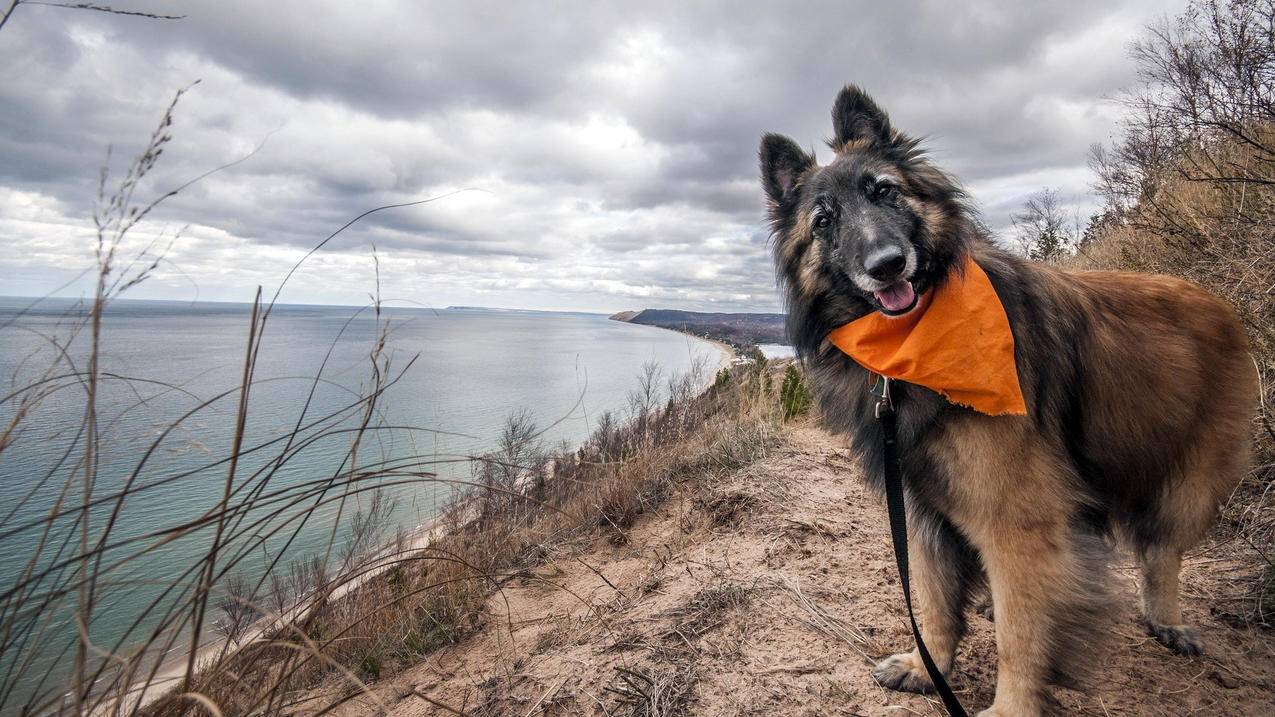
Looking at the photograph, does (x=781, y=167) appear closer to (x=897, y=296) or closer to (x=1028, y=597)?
(x=897, y=296)

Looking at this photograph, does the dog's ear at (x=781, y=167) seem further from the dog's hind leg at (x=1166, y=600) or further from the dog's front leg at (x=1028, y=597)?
the dog's hind leg at (x=1166, y=600)

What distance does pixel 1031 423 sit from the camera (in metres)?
2.26

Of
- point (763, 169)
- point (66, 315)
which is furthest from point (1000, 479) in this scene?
point (66, 315)

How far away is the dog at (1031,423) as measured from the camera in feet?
7.22

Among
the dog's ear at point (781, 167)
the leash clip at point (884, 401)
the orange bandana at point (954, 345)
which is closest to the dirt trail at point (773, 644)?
the orange bandana at point (954, 345)

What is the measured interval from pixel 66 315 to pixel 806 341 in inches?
119

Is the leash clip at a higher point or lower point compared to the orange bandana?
lower

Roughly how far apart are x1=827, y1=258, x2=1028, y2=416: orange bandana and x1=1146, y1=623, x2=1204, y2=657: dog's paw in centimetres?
174

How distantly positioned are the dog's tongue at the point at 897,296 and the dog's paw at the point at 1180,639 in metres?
2.19

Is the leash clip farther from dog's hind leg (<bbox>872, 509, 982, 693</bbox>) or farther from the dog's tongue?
dog's hind leg (<bbox>872, 509, 982, 693</bbox>)

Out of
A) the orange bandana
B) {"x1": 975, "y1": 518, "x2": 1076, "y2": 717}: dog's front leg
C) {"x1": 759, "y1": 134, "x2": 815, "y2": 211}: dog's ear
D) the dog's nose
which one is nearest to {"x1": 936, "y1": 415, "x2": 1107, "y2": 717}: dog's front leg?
{"x1": 975, "y1": 518, "x2": 1076, "y2": 717}: dog's front leg

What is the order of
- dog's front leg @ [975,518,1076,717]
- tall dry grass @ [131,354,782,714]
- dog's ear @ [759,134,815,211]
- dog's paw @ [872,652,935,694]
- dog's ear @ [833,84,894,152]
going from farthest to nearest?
dog's ear @ [759,134,815,211]
dog's ear @ [833,84,894,152]
dog's paw @ [872,652,935,694]
dog's front leg @ [975,518,1076,717]
tall dry grass @ [131,354,782,714]

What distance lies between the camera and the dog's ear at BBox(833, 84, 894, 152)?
3.04m

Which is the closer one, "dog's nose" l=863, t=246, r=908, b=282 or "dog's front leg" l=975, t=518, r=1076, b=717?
"dog's front leg" l=975, t=518, r=1076, b=717
